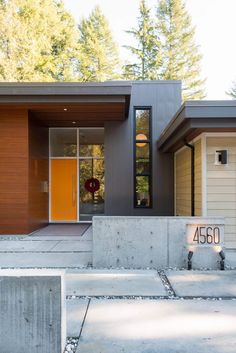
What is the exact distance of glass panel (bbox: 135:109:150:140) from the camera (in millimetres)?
10180

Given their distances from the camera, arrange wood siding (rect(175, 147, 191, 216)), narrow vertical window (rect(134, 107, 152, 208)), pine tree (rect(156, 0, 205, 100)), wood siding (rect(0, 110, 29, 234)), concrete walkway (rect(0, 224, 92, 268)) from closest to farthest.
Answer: concrete walkway (rect(0, 224, 92, 268)), wood siding (rect(175, 147, 191, 216)), wood siding (rect(0, 110, 29, 234)), narrow vertical window (rect(134, 107, 152, 208)), pine tree (rect(156, 0, 205, 100))

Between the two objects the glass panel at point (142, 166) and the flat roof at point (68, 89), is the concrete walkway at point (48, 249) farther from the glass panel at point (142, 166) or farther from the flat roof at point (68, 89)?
the flat roof at point (68, 89)

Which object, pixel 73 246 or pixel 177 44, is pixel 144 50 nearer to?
pixel 177 44

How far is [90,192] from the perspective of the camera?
35.9 feet

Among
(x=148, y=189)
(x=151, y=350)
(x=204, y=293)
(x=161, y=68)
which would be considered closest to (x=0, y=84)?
(x=148, y=189)

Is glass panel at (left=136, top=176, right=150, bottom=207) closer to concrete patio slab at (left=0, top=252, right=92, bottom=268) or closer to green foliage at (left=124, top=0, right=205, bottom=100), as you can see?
concrete patio slab at (left=0, top=252, right=92, bottom=268)

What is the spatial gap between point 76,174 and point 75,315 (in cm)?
774

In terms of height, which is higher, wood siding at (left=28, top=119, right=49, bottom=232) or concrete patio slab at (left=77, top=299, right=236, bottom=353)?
wood siding at (left=28, top=119, right=49, bottom=232)

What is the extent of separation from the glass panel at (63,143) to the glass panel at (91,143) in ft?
0.70

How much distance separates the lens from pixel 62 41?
2000cm

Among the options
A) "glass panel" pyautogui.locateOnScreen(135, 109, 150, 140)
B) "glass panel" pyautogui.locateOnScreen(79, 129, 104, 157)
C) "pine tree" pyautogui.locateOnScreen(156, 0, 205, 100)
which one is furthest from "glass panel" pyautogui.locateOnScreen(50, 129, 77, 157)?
"pine tree" pyautogui.locateOnScreen(156, 0, 205, 100)

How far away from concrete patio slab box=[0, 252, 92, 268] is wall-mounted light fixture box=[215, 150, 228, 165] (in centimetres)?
274

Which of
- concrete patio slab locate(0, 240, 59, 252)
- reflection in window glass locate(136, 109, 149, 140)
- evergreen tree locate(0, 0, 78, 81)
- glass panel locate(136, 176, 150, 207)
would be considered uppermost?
evergreen tree locate(0, 0, 78, 81)

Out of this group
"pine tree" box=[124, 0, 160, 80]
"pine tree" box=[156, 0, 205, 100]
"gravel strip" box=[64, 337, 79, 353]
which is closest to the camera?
"gravel strip" box=[64, 337, 79, 353]
